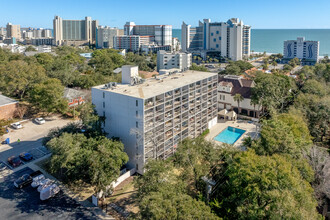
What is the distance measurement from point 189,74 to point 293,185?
21343 millimetres

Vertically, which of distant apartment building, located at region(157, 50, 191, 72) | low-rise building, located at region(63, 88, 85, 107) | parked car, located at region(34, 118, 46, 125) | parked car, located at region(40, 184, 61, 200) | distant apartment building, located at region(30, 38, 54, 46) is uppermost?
distant apartment building, located at region(30, 38, 54, 46)

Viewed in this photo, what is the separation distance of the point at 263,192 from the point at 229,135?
19492 mm

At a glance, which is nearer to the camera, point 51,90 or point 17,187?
point 17,187

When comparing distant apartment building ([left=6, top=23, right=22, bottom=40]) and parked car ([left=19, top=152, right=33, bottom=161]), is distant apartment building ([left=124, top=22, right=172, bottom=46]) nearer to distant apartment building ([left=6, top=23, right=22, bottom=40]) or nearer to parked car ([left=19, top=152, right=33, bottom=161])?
distant apartment building ([left=6, top=23, right=22, bottom=40])

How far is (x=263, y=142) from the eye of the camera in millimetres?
21500

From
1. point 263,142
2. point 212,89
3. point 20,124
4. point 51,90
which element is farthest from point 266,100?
point 20,124

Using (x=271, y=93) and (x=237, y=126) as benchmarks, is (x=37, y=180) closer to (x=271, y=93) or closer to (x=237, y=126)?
(x=237, y=126)

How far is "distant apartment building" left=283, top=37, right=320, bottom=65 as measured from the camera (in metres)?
98.2

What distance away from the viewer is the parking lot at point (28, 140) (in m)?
26.8

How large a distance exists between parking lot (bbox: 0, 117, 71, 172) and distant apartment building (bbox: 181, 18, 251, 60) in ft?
280

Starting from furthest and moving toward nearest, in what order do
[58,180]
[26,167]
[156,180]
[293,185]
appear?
[26,167], [58,180], [156,180], [293,185]

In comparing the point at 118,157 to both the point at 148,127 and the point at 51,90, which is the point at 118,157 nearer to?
the point at 148,127

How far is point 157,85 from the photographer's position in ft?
90.1

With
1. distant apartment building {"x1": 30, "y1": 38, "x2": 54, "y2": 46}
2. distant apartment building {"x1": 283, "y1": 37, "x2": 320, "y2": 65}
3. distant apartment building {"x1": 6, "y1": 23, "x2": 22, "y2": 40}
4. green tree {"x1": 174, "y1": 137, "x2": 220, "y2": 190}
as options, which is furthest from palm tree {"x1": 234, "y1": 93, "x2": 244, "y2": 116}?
distant apartment building {"x1": 6, "y1": 23, "x2": 22, "y2": 40}
